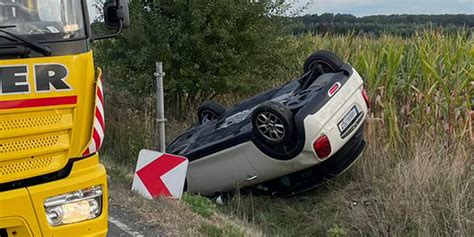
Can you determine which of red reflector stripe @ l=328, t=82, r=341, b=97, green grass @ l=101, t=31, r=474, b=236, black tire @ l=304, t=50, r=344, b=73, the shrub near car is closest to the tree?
green grass @ l=101, t=31, r=474, b=236

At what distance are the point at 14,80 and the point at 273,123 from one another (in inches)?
134

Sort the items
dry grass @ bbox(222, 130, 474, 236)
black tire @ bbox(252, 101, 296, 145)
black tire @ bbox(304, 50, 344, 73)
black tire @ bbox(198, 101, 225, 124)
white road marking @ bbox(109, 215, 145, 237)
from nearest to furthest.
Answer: white road marking @ bbox(109, 215, 145, 237) → dry grass @ bbox(222, 130, 474, 236) → black tire @ bbox(252, 101, 296, 145) → black tire @ bbox(304, 50, 344, 73) → black tire @ bbox(198, 101, 225, 124)

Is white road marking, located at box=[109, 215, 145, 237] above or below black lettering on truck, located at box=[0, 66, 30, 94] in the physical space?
below

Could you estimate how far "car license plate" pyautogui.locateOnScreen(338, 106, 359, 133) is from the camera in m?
6.52

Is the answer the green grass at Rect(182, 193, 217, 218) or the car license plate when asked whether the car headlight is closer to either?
the green grass at Rect(182, 193, 217, 218)

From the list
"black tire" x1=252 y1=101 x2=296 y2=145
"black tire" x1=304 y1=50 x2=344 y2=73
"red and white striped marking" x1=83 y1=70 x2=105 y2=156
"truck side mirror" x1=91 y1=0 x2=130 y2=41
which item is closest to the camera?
"red and white striped marking" x1=83 y1=70 x2=105 y2=156

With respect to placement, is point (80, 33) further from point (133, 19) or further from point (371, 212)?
point (133, 19)

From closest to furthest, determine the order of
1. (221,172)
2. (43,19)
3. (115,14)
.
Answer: (43,19) → (115,14) → (221,172)

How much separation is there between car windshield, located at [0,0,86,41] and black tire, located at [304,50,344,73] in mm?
4086

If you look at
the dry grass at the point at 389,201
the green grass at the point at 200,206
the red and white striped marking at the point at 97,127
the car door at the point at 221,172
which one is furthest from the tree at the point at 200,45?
the red and white striped marking at the point at 97,127

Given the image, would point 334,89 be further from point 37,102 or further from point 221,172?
point 37,102

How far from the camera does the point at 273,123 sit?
635cm

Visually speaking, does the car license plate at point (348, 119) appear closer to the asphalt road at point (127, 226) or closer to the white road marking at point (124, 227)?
the asphalt road at point (127, 226)

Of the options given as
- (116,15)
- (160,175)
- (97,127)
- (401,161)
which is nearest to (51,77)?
(97,127)
